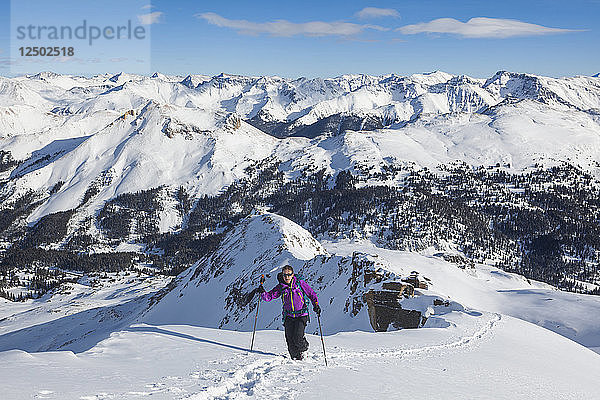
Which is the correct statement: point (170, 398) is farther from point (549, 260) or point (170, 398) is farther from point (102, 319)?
point (549, 260)

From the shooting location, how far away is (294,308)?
16.0m

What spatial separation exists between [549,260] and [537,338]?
20612 centimetres

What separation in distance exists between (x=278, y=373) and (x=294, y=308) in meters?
3.22

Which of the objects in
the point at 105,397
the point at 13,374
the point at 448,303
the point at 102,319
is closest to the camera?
the point at 105,397

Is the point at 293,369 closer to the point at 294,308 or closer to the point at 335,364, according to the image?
the point at 335,364

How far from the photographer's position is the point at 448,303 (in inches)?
1314

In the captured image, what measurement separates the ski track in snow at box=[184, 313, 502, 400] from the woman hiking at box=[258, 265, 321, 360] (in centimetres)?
56

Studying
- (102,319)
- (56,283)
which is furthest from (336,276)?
(56,283)

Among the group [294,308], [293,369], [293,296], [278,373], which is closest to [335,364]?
[293,369]

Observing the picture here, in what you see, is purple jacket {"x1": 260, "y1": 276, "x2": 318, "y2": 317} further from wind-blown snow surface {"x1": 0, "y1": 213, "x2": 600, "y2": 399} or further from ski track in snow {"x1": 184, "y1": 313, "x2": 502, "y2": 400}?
ski track in snow {"x1": 184, "y1": 313, "x2": 502, "y2": 400}

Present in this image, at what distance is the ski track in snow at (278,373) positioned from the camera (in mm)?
11398

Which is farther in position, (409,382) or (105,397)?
(409,382)

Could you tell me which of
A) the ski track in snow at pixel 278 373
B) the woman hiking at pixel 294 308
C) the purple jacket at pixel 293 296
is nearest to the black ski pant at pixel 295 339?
the woman hiking at pixel 294 308

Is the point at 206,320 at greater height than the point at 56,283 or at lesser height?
greater
